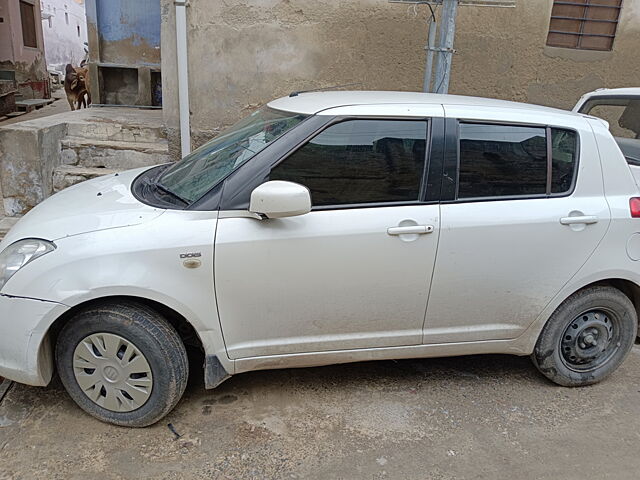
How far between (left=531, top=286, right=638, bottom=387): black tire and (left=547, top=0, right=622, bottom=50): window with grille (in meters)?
4.28

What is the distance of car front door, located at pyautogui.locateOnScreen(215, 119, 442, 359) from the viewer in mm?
2664

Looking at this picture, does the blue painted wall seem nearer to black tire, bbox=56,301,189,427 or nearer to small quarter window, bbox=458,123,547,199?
black tire, bbox=56,301,189,427

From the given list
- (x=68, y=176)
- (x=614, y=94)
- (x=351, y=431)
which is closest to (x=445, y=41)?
(x=614, y=94)

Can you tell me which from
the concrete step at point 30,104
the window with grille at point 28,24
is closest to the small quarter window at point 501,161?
the concrete step at point 30,104

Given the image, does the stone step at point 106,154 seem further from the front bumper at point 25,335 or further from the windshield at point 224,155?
the front bumper at point 25,335

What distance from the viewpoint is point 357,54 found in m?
6.14

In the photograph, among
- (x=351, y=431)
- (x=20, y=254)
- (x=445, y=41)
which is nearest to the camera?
(x=20, y=254)

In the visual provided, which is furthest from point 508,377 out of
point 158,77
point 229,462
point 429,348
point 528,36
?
point 158,77

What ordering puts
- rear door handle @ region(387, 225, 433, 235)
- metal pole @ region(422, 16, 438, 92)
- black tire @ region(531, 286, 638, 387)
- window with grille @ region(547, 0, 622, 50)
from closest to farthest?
rear door handle @ region(387, 225, 433, 235) < black tire @ region(531, 286, 638, 387) < metal pole @ region(422, 16, 438, 92) < window with grille @ region(547, 0, 622, 50)

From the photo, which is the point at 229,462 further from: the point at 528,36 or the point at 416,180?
the point at 528,36

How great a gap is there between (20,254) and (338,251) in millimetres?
1624

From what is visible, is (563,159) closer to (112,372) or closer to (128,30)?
(112,372)

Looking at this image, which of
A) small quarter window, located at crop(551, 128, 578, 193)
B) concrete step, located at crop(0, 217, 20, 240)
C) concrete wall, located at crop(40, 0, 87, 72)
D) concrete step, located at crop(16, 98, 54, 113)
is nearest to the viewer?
small quarter window, located at crop(551, 128, 578, 193)

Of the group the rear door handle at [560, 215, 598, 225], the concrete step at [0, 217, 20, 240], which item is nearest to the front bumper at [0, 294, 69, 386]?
the rear door handle at [560, 215, 598, 225]
